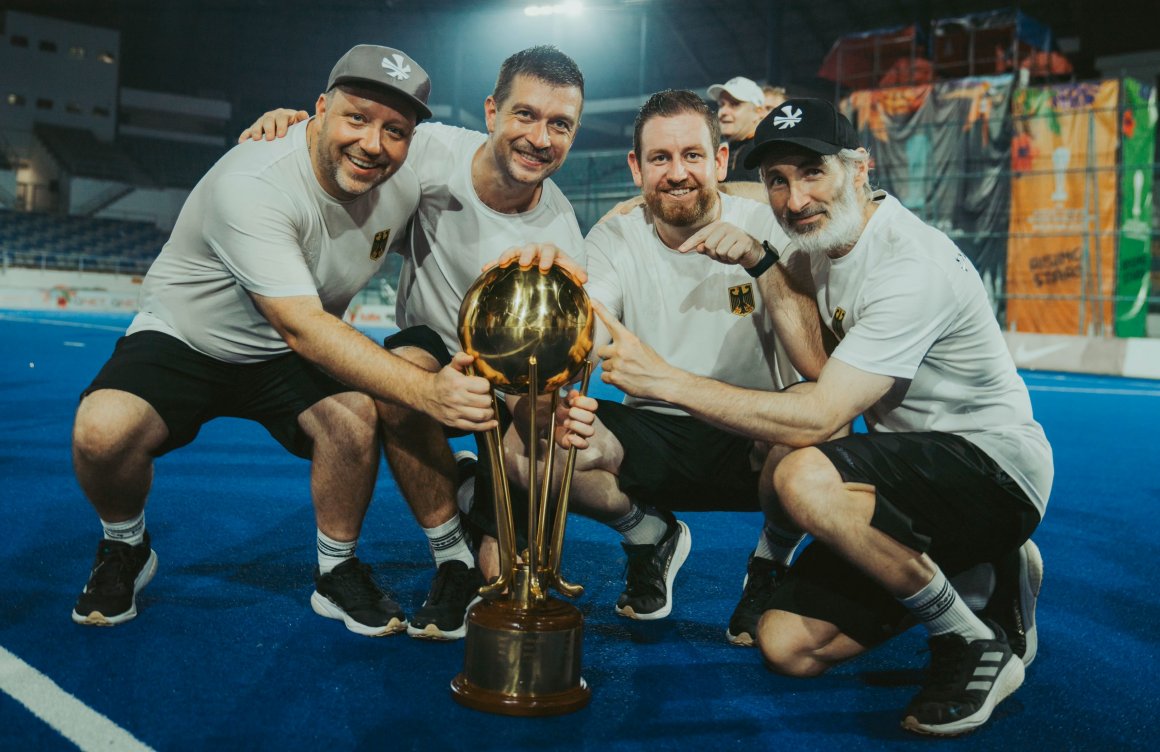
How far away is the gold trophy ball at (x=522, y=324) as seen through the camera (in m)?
2.28

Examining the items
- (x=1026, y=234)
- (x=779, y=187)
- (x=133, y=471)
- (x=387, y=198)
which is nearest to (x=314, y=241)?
(x=387, y=198)

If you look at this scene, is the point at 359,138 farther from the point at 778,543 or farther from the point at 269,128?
the point at 778,543

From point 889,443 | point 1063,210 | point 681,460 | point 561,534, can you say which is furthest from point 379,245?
point 1063,210

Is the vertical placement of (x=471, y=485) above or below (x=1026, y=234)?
below

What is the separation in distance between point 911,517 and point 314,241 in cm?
187

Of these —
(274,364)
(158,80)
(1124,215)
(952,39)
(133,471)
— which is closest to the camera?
(133,471)

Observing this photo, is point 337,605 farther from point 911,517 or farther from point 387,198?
point 911,517

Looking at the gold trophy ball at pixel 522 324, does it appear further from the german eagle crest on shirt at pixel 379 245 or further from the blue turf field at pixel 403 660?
the german eagle crest on shirt at pixel 379 245

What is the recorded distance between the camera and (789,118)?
2723 millimetres

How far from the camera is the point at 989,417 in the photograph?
2.63 metres

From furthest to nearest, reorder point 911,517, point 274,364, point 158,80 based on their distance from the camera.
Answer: point 158,80 < point 274,364 < point 911,517

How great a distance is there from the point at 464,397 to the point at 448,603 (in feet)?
2.80

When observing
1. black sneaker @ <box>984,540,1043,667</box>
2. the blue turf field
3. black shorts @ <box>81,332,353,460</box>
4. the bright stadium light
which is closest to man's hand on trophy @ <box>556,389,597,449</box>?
the blue turf field

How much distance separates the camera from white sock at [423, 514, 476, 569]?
3041 mm
